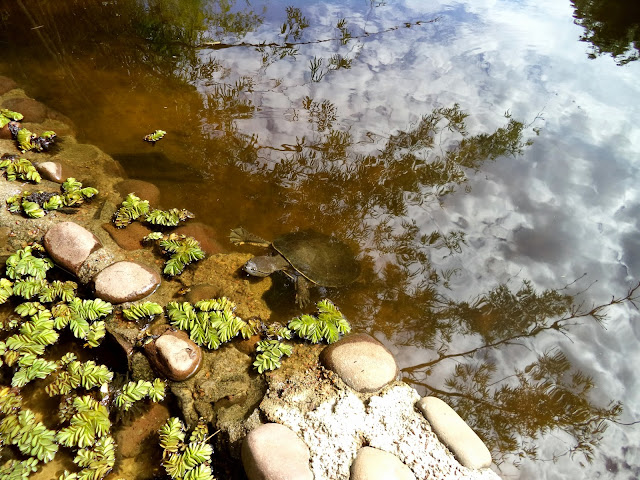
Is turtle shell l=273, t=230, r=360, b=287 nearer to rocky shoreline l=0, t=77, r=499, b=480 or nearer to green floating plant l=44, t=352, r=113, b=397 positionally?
rocky shoreline l=0, t=77, r=499, b=480

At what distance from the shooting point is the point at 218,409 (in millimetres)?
3104

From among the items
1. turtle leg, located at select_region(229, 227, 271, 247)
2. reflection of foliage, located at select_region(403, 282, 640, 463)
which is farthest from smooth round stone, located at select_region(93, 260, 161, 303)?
reflection of foliage, located at select_region(403, 282, 640, 463)

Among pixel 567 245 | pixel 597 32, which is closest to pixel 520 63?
pixel 597 32

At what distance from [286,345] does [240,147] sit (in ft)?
11.9

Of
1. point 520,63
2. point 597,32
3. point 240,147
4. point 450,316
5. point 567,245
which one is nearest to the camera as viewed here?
point 450,316

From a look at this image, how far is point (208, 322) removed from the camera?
3.54 metres

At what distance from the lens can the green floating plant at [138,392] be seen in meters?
3.11

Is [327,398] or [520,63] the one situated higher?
[520,63]

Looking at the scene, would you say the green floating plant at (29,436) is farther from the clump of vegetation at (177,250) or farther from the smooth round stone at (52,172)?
the smooth round stone at (52,172)

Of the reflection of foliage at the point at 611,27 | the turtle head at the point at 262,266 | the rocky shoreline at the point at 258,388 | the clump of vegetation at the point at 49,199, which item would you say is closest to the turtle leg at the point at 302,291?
the turtle head at the point at 262,266

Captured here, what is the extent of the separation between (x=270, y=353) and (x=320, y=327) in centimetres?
57

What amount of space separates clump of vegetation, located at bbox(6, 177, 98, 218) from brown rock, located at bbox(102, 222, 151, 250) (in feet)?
1.84

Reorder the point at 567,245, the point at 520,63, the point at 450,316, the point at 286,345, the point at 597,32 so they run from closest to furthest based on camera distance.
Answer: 1. the point at 286,345
2. the point at 450,316
3. the point at 567,245
4. the point at 520,63
5. the point at 597,32

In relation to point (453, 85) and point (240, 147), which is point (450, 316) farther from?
point (453, 85)
